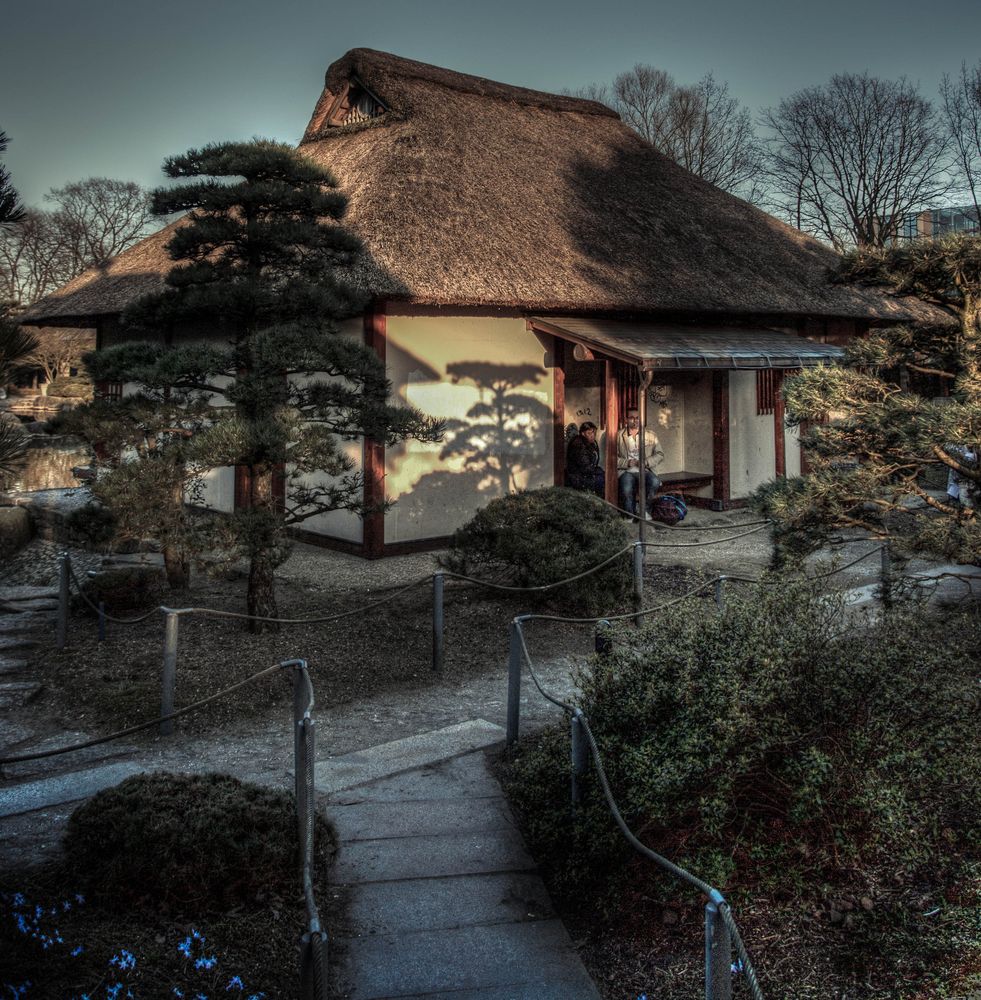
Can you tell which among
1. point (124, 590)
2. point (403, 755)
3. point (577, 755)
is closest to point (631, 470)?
point (124, 590)

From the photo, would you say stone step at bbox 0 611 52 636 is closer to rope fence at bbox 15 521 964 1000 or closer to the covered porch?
rope fence at bbox 15 521 964 1000

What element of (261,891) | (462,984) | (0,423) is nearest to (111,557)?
(0,423)

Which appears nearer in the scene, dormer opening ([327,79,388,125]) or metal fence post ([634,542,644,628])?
metal fence post ([634,542,644,628])

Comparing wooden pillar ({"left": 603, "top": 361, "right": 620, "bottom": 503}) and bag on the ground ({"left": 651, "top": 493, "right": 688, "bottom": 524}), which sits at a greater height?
wooden pillar ({"left": 603, "top": 361, "right": 620, "bottom": 503})

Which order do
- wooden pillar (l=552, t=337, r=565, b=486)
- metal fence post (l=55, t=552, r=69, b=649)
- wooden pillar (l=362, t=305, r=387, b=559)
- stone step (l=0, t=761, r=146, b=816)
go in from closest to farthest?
1. stone step (l=0, t=761, r=146, b=816)
2. metal fence post (l=55, t=552, r=69, b=649)
3. wooden pillar (l=362, t=305, r=387, b=559)
4. wooden pillar (l=552, t=337, r=565, b=486)

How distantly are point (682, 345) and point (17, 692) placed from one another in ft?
27.4

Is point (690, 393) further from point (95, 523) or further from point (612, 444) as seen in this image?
point (95, 523)

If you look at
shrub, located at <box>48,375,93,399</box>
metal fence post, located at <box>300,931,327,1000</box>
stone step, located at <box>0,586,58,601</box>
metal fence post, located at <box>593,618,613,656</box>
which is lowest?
stone step, located at <box>0,586,58,601</box>

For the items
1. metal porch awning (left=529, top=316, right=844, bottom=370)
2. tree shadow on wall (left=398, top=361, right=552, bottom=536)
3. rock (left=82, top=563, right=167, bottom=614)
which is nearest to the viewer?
rock (left=82, top=563, right=167, bottom=614)

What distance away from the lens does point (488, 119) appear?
14992 mm

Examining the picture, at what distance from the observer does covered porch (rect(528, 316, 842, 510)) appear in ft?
39.3

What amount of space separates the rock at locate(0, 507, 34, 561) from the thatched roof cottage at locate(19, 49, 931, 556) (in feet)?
8.59

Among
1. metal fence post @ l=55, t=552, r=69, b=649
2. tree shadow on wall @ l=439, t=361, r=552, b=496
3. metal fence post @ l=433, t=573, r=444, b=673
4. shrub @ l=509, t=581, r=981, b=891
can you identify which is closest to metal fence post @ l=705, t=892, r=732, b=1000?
shrub @ l=509, t=581, r=981, b=891

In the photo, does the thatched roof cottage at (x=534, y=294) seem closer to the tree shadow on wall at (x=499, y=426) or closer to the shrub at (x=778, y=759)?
the tree shadow on wall at (x=499, y=426)
